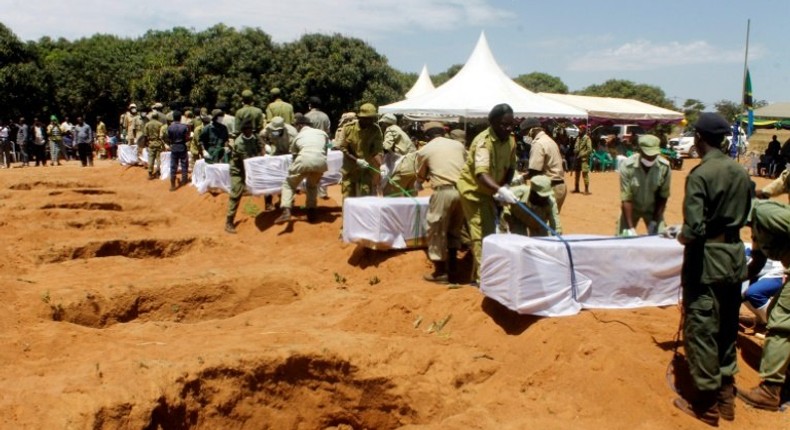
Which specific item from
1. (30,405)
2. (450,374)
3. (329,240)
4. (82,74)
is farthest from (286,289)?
(82,74)

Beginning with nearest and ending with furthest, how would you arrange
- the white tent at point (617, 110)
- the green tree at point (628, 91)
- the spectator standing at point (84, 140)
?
the spectator standing at point (84, 140) → the white tent at point (617, 110) → the green tree at point (628, 91)

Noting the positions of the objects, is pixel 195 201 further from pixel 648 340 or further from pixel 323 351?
pixel 648 340

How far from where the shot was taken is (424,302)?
21.4 feet

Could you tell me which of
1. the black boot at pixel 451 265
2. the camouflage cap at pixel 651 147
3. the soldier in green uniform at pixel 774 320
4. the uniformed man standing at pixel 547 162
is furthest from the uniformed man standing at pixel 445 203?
the soldier in green uniform at pixel 774 320

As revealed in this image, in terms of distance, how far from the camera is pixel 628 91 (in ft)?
168

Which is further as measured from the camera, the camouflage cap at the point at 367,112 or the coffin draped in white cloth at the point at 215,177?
the coffin draped in white cloth at the point at 215,177

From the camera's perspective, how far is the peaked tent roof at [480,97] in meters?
17.1

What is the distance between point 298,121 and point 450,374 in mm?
6270

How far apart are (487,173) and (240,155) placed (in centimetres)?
595

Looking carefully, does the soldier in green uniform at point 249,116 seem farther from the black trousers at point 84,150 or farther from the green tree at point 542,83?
the green tree at point 542,83

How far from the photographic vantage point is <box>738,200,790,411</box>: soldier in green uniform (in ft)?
14.4

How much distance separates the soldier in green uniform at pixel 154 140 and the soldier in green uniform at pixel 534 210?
39.2 ft

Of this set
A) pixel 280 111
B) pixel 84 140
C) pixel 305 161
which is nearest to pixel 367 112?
pixel 305 161

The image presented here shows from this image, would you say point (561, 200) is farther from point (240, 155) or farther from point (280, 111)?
point (280, 111)
